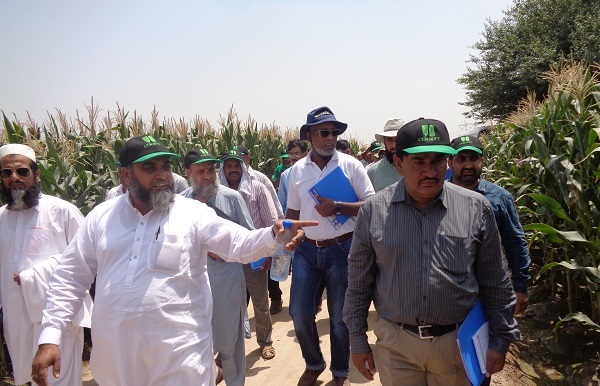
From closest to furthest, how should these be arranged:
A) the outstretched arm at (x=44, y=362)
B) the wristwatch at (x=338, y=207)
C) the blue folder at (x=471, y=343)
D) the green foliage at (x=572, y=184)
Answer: the blue folder at (x=471, y=343), the outstretched arm at (x=44, y=362), the wristwatch at (x=338, y=207), the green foliage at (x=572, y=184)

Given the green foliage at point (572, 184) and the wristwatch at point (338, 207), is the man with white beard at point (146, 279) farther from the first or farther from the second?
the green foliage at point (572, 184)

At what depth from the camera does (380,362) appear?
2.61 m

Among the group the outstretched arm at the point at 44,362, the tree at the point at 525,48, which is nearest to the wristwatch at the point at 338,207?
the outstretched arm at the point at 44,362

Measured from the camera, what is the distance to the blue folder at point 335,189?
404 cm

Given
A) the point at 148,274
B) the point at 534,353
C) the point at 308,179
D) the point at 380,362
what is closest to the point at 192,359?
the point at 148,274

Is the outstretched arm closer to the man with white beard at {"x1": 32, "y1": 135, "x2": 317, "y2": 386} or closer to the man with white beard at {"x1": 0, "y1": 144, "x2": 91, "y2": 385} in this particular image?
the man with white beard at {"x1": 32, "y1": 135, "x2": 317, "y2": 386}

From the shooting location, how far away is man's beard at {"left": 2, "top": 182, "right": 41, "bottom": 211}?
375cm

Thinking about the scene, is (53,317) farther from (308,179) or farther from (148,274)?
(308,179)

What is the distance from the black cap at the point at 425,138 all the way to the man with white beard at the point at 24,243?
9.17 ft

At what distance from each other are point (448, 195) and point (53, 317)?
2176 millimetres

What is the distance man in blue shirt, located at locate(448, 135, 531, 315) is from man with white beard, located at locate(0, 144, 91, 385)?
3.07 m

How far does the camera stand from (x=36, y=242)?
3.77m

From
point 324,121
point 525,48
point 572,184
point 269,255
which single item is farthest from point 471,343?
point 525,48

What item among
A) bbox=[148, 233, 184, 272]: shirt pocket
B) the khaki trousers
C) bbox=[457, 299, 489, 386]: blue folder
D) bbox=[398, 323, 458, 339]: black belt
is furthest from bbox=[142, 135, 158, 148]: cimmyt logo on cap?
bbox=[457, 299, 489, 386]: blue folder
